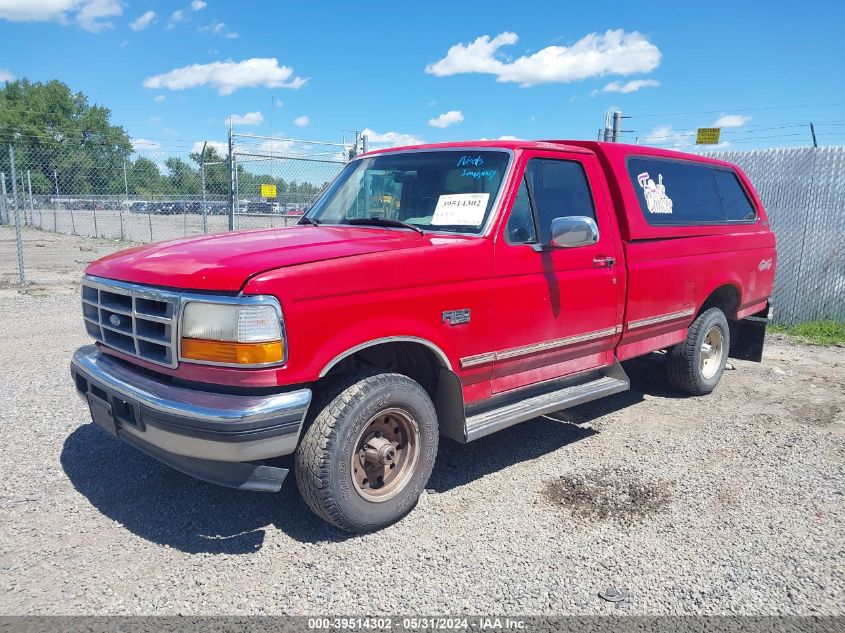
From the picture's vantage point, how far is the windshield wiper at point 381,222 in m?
3.92

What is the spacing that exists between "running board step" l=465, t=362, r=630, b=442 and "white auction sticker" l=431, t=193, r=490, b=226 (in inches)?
46.9

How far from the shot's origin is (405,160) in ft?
14.6

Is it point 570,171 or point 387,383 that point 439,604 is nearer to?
point 387,383

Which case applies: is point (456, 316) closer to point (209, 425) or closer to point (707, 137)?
point (209, 425)

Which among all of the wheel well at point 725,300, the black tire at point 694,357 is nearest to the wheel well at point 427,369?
the black tire at point 694,357

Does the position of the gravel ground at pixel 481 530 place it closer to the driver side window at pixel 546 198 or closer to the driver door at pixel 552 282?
the driver door at pixel 552 282

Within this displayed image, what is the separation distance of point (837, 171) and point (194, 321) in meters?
9.36

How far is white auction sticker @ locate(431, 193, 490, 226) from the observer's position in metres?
Result: 3.85

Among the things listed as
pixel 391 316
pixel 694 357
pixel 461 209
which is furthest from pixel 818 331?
pixel 391 316

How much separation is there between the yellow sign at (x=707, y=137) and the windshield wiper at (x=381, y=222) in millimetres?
8355

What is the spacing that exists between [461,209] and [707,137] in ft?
27.5

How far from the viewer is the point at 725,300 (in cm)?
618

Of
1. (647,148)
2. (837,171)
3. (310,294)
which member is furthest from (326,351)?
(837,171)

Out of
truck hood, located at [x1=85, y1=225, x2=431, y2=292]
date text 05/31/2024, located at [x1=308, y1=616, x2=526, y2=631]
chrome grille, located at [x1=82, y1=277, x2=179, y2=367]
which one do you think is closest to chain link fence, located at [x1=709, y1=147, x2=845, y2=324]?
truck hood, located at [x1=85, y1=225, x2=431, y2=292]
